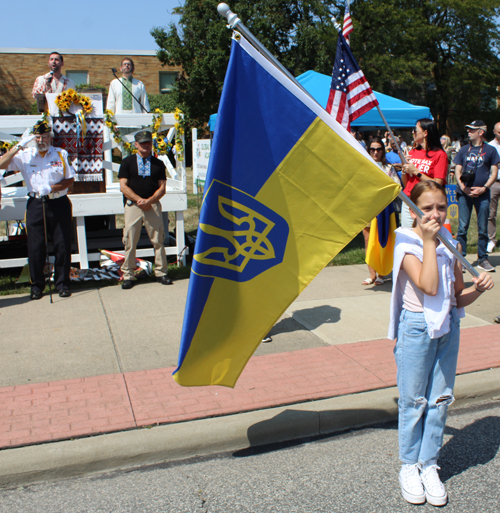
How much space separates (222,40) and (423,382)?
3357 centimetres

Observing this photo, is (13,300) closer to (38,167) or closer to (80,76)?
(38,167)

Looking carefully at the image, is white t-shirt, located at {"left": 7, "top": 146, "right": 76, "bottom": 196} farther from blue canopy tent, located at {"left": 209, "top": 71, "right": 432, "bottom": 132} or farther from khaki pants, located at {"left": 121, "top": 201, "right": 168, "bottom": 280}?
blue canopy tent, located at {"left": 209, "top": 71, "right": 432, "bottom": 132}

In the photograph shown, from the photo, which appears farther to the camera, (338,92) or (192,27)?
(192,27)

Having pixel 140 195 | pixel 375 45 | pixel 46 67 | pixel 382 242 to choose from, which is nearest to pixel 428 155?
pixel 382 242

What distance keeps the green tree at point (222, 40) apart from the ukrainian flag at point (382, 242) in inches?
1102

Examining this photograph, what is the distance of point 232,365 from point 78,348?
264cm

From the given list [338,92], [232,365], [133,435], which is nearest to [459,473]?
[232,365]

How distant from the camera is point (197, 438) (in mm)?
3703

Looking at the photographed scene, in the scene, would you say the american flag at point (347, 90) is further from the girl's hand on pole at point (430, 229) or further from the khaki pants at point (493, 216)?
the khaki pants at point (493, 216)

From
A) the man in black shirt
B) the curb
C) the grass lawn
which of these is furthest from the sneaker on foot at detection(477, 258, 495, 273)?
the man in black shirt

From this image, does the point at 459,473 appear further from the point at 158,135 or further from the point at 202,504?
the point at 158,135

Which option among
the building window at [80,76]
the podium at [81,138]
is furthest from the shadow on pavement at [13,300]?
the building window at [80,76]

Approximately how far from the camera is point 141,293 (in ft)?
23.9

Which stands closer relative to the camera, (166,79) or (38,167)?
(38,167)
